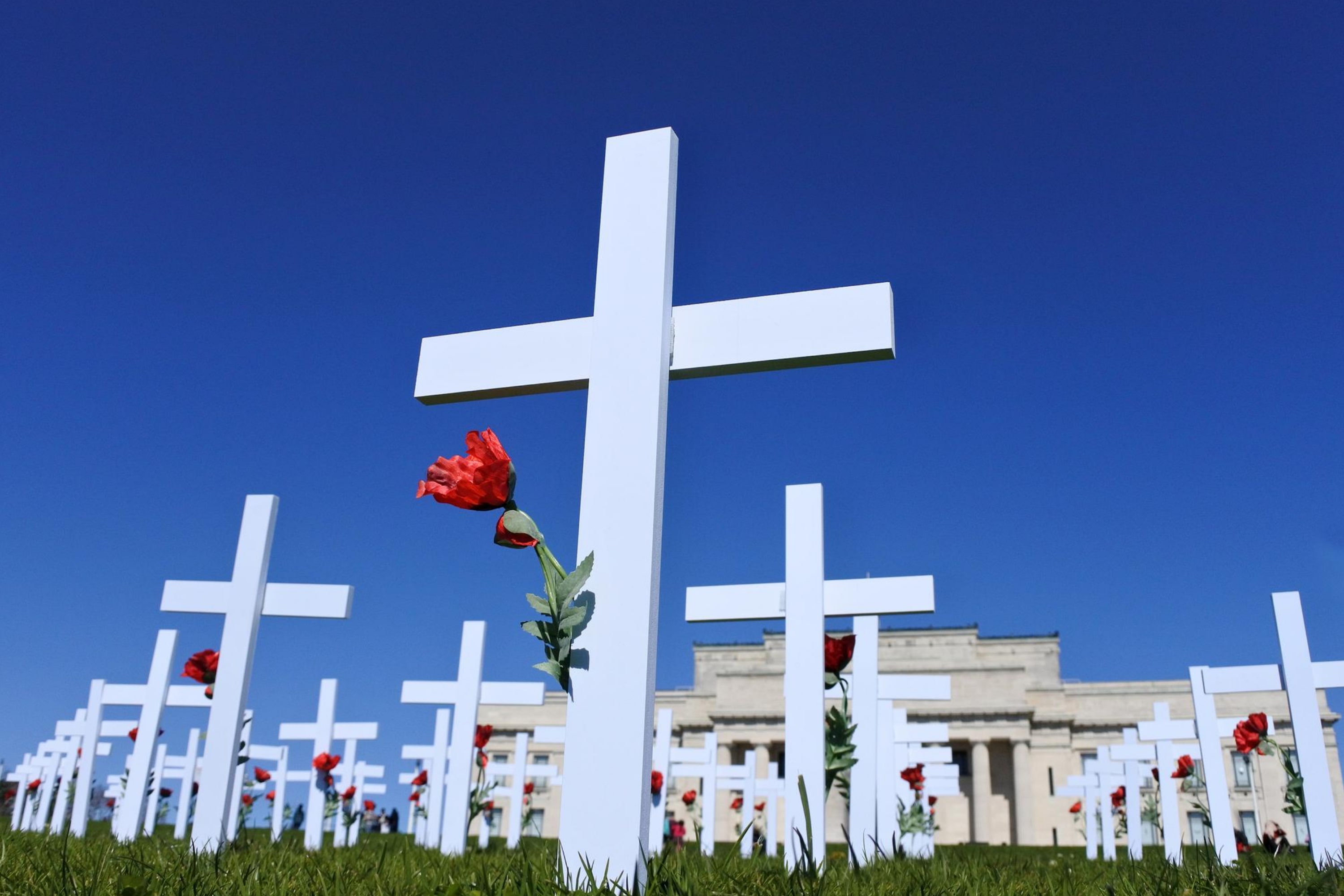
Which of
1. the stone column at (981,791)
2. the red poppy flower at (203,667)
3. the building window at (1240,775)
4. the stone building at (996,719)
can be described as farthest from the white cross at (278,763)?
the building window at (1240,775)

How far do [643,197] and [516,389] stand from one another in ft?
2.25

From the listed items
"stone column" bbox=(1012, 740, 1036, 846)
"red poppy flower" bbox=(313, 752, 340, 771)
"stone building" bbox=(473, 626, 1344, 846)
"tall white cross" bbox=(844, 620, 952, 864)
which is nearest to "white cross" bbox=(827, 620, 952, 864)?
"tall white cross" bbox=(844, 620, 952, 864)

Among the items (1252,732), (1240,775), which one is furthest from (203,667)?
(1240,775)

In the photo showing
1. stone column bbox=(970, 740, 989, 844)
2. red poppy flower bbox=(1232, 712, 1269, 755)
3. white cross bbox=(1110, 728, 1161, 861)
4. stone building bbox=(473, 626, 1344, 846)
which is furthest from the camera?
stone building bbox=(473, 626, 1344, 846)

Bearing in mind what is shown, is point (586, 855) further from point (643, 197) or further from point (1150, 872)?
point (1150, 872)

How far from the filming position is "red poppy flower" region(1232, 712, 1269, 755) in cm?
812

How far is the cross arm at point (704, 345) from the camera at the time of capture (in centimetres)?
260

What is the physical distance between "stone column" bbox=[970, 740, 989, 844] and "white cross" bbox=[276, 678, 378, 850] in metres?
30.9

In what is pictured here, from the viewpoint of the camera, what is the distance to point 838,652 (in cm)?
512

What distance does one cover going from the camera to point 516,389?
2.98 meters

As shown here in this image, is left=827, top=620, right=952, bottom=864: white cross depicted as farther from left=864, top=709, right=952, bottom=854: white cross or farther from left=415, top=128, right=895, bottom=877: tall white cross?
left=415, top=128, right=895, bottom=877: tall white cross

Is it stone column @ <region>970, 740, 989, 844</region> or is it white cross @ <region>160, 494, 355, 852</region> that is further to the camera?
stone column @ <region>970, 740, 989, 844</region>

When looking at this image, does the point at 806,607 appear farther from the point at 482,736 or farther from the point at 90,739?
the point at 90,739

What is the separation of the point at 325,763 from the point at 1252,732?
Answer: 334 inches
